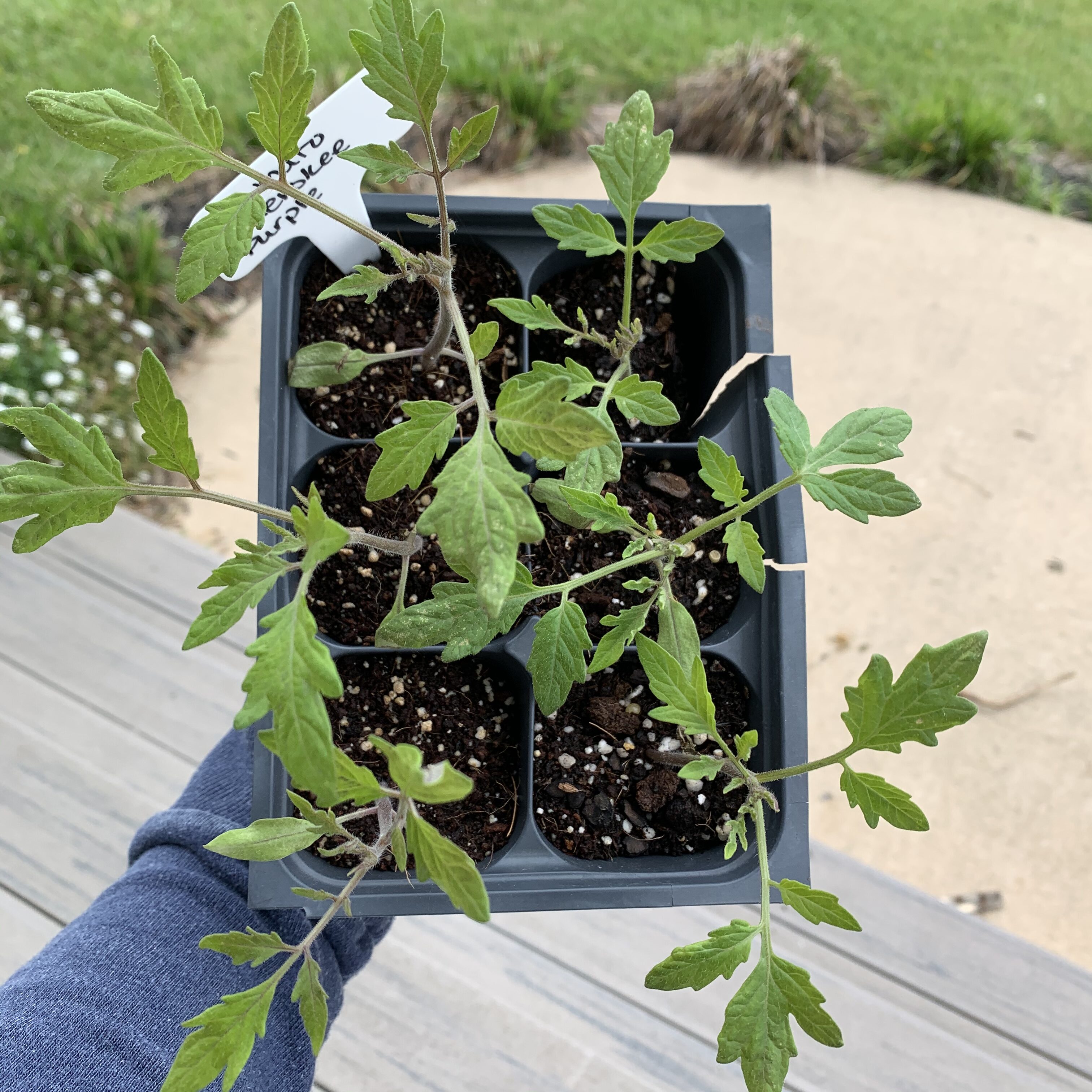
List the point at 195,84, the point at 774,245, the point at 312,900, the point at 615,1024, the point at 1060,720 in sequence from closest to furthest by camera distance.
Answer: the point at 195,84 < the point at 312,900 < the point at 615,1024 < the point at 1060,720 < the point at 774,245

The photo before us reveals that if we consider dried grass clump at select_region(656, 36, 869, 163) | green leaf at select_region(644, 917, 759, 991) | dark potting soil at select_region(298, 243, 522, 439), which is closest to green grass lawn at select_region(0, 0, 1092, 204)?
dried grass clump at select_region(656, 36, 869, 163)

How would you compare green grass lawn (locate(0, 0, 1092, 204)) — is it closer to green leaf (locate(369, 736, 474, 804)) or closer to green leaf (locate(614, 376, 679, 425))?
green leaf (locate(614, 376, 679, 425))

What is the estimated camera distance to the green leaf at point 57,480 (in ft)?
1.39

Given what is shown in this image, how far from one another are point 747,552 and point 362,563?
0.88 ft

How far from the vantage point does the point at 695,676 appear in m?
0.46

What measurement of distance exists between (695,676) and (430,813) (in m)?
0.23

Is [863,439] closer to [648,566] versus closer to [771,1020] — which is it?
[648,566]

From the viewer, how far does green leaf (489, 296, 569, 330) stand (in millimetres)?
522

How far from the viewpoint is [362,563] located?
624 millimetres

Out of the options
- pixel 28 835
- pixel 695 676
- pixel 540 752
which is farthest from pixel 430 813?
pixel 28 835

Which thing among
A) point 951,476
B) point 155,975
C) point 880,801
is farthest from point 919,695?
point 951,476

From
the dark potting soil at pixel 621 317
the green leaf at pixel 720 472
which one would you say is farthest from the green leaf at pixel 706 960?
the dark potting soil at pixel 621 317

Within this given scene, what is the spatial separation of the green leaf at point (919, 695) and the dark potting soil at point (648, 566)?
Answer: 0.53 ft

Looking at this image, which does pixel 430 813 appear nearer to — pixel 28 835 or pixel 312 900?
pixel 312 900
